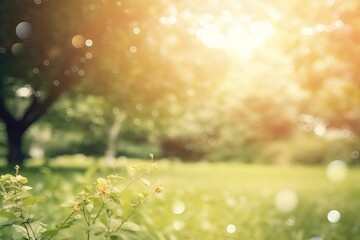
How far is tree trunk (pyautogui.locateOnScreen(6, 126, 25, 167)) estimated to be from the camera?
1490cm

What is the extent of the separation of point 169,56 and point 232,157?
20.1 m

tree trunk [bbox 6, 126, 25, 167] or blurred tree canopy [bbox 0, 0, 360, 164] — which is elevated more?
blurred tree canopy [bbox 0, 0, 360, 164]

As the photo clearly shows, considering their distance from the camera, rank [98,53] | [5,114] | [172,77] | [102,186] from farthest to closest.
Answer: [5,114] → [172,77] → [98,53] → [102,186]

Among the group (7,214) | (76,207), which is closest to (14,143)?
(7,214)

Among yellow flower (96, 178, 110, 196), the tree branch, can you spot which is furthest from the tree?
yellow flower (96, 178, 110, 196)

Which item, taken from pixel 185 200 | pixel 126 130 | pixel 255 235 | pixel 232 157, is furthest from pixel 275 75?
pixel 255 235

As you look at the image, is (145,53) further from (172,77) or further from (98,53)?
(172,77)

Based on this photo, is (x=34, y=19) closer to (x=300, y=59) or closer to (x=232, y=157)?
(x=300, y=59)

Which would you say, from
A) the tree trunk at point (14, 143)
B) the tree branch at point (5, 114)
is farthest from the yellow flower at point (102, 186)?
the tree trunk at point (14, 143)

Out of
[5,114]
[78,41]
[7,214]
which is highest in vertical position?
[78,41]

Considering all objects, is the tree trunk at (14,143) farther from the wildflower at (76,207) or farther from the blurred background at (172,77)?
→ the wildflower at (76,207)

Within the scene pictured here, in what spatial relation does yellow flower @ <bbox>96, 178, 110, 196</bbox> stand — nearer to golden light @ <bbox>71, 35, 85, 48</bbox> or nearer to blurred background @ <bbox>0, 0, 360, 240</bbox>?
blurred background @ <bbox>0, 0, 360, 240</bbox>

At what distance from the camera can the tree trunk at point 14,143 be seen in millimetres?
14898

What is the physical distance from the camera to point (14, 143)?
1506cm
